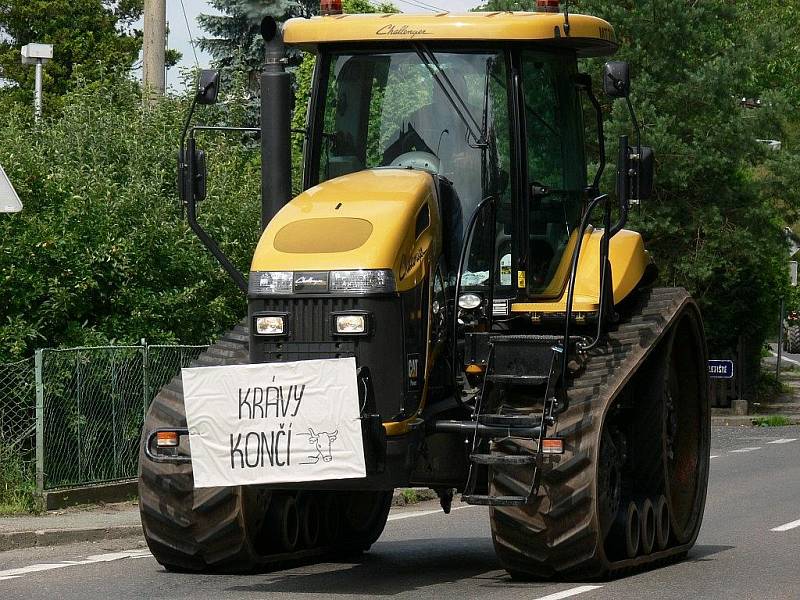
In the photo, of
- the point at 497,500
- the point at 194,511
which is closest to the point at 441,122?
the point at 497,500

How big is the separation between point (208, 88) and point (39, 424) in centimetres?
546

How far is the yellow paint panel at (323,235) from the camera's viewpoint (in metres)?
9.59

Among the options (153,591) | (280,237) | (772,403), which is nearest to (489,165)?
(280,237)

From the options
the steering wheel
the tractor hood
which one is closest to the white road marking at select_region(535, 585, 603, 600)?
the tractor hood

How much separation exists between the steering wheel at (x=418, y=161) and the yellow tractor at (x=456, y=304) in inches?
0.5

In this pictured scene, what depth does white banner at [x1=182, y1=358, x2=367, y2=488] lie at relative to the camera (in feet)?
30.6

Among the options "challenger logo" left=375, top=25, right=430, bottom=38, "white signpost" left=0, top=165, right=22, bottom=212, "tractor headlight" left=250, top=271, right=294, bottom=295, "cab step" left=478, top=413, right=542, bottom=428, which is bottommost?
"cab step" left=478, top=413, right=542, bottom=428

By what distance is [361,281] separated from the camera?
945cm

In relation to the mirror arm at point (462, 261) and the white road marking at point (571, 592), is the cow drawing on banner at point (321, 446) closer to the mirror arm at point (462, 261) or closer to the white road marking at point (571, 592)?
the mirror arm at point (462, 261)

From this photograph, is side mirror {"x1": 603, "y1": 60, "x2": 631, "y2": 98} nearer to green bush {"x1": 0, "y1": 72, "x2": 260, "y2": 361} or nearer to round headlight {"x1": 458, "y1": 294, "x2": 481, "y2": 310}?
round headlight {"x1": 458, "y1": 294, "x2": 481, "y2": 310}

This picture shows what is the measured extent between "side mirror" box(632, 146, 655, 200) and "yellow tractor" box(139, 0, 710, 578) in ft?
0.07

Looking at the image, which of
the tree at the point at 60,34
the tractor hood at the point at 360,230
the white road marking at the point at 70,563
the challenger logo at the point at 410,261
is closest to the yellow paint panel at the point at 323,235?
the tractor hood at the point at 360,230

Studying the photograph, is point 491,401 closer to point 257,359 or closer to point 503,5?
point 257,359

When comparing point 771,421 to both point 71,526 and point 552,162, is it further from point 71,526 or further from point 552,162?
point 552,162
